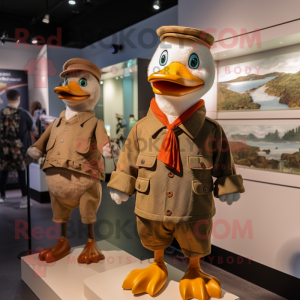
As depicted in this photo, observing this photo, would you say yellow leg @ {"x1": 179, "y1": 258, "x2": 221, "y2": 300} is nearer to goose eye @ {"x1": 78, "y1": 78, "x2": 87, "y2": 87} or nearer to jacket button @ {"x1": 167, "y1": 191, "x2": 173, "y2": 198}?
jacket button @ {"x1": 167, "y1": 191, "x2": 173, "y2": 198}

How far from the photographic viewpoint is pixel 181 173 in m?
1.60

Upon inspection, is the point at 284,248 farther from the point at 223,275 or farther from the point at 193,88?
the point at 193,88

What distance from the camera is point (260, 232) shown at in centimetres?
244

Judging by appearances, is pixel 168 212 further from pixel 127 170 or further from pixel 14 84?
pixel 14 84

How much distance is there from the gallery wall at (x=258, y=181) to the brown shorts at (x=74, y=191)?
1.08m

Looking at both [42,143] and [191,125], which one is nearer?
[191,125]

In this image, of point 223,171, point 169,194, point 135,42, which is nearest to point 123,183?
point 169,194

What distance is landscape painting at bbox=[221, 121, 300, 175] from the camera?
2284 millimetres

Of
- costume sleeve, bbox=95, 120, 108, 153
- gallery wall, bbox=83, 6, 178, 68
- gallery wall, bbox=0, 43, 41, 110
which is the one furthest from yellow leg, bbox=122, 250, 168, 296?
gallery wall, bbox=0, 43, 41, 110

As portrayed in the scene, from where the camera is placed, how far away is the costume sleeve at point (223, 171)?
166 centimetres

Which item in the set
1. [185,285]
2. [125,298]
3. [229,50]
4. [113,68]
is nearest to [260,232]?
[185,285]

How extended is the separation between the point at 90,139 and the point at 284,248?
1.58 metres

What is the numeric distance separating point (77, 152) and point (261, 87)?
1486mm

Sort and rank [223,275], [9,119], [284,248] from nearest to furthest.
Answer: [284,248]
[223,275]
[9,119]
